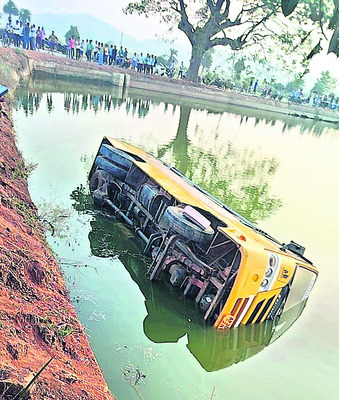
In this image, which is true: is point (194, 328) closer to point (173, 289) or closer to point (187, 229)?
point (173, 289)

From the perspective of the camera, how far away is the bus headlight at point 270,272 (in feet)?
18.6

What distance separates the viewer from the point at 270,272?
5723 mm

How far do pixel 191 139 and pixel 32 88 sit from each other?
9.69 m

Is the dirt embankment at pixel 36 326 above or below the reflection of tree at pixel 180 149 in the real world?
above

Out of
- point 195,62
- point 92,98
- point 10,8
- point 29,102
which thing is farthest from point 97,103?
point 10,8

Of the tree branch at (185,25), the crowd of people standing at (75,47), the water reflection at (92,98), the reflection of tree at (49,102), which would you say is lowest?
the water reflection at (92,98)

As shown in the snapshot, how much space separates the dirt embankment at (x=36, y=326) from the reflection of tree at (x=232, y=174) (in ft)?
20.6

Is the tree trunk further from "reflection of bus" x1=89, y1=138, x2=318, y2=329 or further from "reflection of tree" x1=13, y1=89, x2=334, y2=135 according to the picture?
"reflection of bus" x1=89, y1=138, x2=318, y2=329

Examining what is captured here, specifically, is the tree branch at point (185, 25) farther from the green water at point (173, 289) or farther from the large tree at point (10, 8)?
the large tree at point (10, 8)

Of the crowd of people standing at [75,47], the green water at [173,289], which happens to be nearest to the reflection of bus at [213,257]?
the green water at [173,289]

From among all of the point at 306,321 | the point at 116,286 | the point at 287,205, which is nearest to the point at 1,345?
the point at 116,286

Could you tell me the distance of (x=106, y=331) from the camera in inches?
208

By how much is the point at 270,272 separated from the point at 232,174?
28.4 feet

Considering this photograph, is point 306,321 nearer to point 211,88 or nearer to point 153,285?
point 153,285
